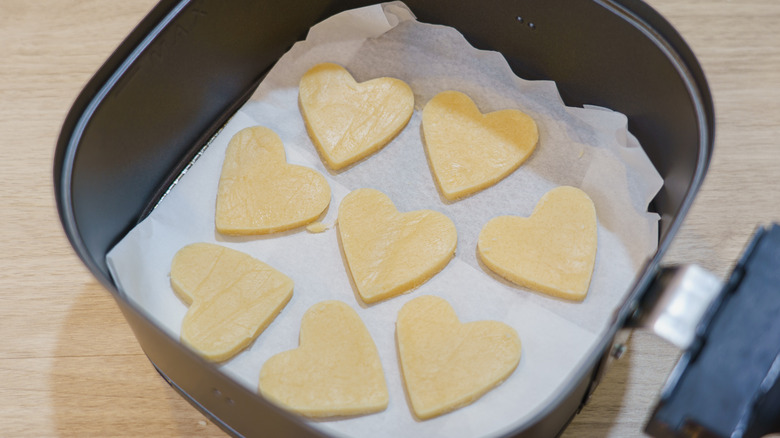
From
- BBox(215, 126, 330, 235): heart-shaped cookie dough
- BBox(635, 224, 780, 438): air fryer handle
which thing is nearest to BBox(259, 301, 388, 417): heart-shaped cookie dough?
BBox(215, 126, 330, 235): heart-shaped cookie dough

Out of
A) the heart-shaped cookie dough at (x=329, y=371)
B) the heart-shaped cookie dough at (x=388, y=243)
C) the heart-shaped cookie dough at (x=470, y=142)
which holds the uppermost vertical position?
the heart-shaped cookie dough at (x=470, y=142)

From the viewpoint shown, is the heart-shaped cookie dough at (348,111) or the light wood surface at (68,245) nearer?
the light wood surface at (68,245)

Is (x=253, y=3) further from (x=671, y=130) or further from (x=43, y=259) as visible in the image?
(x=671, y=130)

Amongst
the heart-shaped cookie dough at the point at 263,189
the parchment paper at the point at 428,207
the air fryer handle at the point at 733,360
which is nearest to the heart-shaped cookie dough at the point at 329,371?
the parchment paper at the point at 428,207

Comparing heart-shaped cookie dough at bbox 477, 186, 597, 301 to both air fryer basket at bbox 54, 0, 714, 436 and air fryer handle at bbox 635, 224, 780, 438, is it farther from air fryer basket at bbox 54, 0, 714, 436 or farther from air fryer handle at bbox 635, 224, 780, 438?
air fryer handle at bbox 635, 224, 780, 438

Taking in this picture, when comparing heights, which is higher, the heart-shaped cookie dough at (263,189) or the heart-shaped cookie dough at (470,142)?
the heart-shaped cookie dough at (470,142)

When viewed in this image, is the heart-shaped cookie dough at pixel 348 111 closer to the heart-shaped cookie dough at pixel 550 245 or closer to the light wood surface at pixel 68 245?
the heart-shaped cookie dough at pixel 550 245
